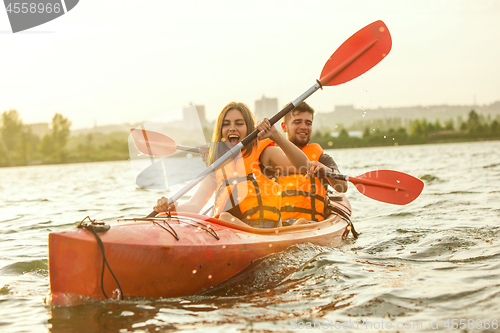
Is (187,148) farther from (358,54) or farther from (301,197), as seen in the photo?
(358,54)

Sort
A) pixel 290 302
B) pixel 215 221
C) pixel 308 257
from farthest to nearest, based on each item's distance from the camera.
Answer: pixel 308 257, pixel 215 221, pixel 290 302

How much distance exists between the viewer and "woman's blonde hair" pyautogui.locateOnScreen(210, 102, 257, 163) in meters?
3.74

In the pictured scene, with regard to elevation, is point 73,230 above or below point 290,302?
above

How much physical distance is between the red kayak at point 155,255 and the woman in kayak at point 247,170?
0.83ft

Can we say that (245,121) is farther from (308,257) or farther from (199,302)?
(199,302)

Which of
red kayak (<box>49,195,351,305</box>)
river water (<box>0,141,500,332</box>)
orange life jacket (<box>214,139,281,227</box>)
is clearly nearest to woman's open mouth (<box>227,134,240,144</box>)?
orange life jacket (<box>214,139,281,227</box>)

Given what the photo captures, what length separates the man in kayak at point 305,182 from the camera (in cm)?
421

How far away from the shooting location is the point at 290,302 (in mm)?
2684

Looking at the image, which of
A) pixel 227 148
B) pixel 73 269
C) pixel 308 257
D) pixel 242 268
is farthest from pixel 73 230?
pixel 308 257

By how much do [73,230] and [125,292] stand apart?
51cm

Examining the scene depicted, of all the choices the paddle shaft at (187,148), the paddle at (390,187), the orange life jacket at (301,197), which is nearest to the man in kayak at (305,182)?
the orange life jacket at (301,197)

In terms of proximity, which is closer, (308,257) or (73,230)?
(73,230)

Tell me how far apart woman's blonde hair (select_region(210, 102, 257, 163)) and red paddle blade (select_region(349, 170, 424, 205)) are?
4.82 ft

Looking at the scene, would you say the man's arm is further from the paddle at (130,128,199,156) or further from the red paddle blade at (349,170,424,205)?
the paddle at (130,128,199,156)
